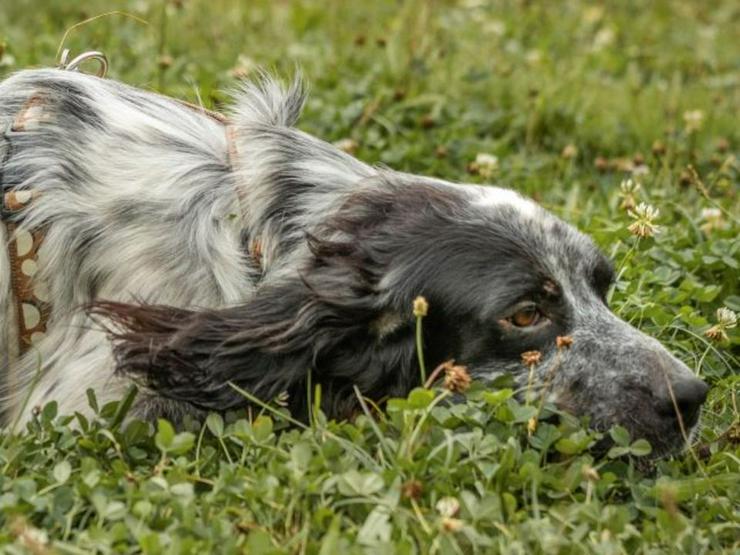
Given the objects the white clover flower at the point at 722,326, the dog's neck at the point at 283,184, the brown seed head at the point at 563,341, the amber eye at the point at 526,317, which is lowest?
the white clover flower at the point at 722,326

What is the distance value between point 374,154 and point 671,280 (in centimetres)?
186

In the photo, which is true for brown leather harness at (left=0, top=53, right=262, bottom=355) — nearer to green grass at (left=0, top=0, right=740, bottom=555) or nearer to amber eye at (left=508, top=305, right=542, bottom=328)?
green grass at (left=0, top=0, right=740, bottom=555)

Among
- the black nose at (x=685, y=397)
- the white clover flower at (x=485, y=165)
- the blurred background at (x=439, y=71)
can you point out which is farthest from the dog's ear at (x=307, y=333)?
the blurred background at (x=439, y=71)

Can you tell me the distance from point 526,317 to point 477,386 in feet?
1.05

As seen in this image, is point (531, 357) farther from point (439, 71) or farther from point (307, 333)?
point (439, 71)

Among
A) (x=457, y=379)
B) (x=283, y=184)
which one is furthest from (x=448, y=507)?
(x=283, y=184)

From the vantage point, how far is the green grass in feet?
10.8

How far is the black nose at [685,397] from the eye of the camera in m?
3.85

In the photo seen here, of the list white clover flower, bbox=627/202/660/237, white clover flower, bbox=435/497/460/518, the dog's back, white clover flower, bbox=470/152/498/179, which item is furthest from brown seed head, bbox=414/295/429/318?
white clover flower, bbox=470/152/498/179

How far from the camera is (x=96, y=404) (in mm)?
3814

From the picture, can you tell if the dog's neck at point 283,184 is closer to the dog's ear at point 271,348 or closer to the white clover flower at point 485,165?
the dog's ear at point 271,348

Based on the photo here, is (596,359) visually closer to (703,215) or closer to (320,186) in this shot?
(320,186)

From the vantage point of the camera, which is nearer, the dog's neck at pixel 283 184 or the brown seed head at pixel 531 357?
the brown seed head at pixel 531 357

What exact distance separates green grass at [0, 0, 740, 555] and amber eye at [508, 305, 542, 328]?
237 mm
